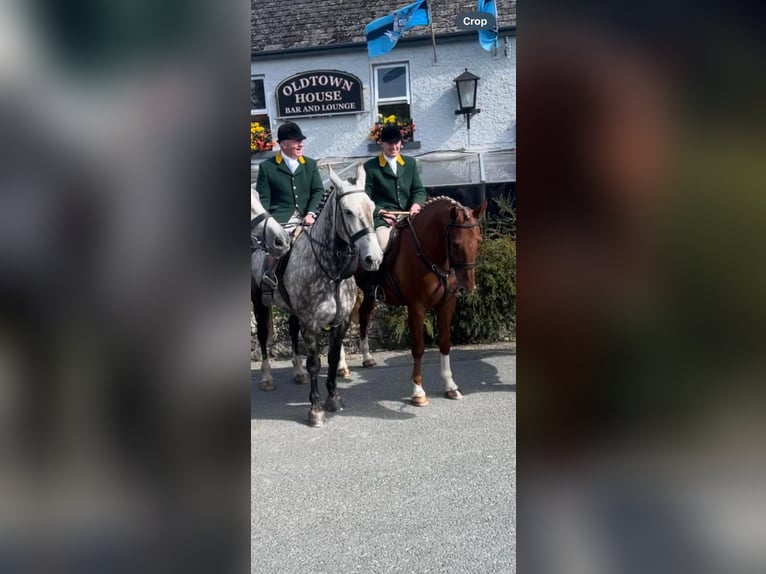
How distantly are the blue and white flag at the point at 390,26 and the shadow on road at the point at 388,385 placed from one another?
15.8 feet

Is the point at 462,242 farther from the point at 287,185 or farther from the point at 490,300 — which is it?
the point at 490,300

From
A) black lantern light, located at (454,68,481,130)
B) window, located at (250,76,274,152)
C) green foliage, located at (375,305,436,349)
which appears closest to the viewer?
green foliage, located at (375,305,436,349)

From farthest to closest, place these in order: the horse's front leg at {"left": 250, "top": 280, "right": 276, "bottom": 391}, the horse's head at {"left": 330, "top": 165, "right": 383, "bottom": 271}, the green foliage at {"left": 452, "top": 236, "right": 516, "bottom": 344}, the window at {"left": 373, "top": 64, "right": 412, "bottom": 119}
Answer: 1. the window at {"left": 373, "top": 64, "right": 412, "bottom": 119}
2. the green foliage at {"left": 452, "top": 236, "right": 516, "bottom": 344}
3. the horse's front leg at {"left": 250, "top": 280, "right": 276, "bottom": 391}
4. the horse's head at {"left": 330, "top": 165, "right": 383, "bottom": 271}

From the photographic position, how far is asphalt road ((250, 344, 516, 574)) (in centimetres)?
206

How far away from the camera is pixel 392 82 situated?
30.9ft

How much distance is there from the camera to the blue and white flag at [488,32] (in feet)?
25.6

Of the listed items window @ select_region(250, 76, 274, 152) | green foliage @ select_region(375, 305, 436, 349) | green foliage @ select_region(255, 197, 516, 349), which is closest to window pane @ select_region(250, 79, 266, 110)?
window @ select_region(250, 76, 274, 152)

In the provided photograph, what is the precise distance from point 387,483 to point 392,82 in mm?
8034

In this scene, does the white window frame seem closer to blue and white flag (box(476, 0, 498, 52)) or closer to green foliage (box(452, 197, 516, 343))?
blue and white flag (box(476, 0, 498, 52))

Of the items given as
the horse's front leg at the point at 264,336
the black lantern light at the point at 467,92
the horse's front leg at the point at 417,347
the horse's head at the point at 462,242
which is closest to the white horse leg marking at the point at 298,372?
the horse's front leg at the point at 264,336
